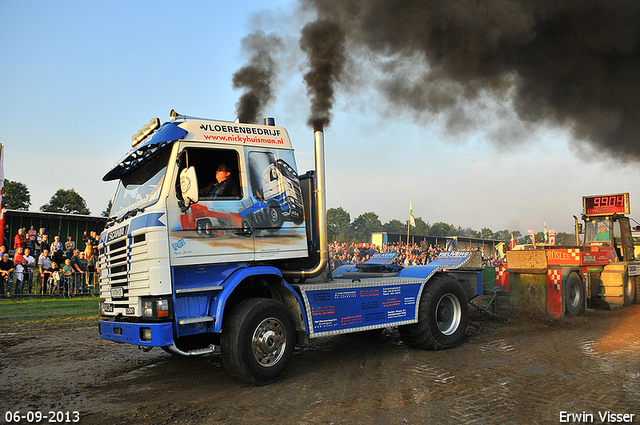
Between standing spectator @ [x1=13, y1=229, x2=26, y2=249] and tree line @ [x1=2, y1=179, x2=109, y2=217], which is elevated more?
tree line @ [x1=2, y1=179, x2=109, y2=217]

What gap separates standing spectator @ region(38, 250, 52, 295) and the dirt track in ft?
25.8

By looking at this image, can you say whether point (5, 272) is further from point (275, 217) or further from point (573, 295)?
point (573, 295)

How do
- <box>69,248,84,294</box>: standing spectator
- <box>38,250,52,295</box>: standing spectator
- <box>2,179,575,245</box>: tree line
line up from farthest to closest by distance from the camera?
<box>2,179,575,245</box>: tree line → <box>69,248,84,294</box>: standing spectator → <box>38,250,52,295</box>: standing spectator

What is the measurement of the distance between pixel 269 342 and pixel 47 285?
42.8 ft

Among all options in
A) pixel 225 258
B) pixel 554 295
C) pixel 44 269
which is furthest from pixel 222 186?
pixel 44 269

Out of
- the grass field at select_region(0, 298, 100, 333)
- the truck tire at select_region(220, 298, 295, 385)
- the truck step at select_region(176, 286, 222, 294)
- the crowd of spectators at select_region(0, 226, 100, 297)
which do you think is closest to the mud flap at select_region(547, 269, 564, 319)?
the truck tire at select_region(220, 298, 295, 385)

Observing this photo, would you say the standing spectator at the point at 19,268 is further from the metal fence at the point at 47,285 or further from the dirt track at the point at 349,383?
the dirt track at the point at 349,383

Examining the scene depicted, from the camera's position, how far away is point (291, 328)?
567cm

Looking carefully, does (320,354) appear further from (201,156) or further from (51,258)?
(51,258)

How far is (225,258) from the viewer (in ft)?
17.8

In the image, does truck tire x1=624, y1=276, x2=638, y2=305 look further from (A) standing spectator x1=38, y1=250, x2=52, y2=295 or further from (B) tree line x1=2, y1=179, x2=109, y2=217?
(B) tree line x1=2, y1=179, x2=109, y2=217

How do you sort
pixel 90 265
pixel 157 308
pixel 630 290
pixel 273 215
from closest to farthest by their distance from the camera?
pixel 157 308, pixel 273 215, pixel 630 290, pixel 90 265

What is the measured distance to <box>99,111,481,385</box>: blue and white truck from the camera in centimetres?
511

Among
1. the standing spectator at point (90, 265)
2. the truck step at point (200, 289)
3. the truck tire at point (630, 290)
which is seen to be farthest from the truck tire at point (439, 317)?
the standing spectator at point (90, 265)
